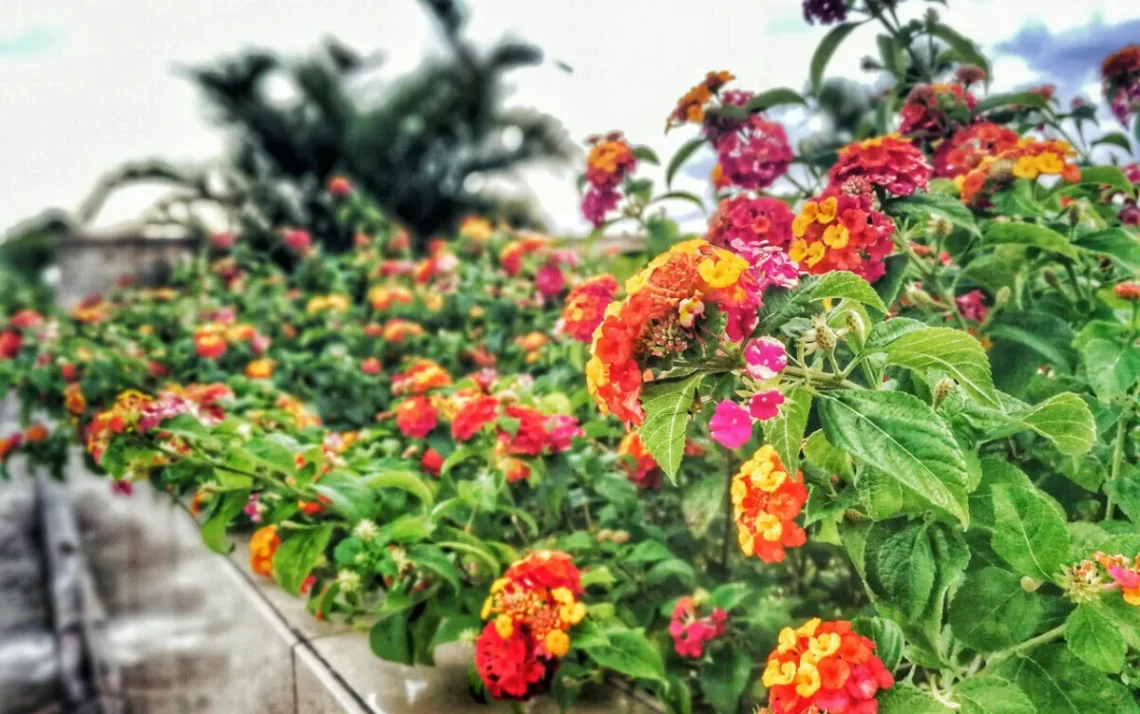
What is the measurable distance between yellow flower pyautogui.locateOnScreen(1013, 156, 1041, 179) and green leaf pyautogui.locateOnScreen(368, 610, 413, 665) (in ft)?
3.10

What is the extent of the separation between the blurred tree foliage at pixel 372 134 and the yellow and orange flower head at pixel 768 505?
13.9ft

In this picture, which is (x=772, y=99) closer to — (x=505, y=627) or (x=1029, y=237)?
(x=1029, y=237)

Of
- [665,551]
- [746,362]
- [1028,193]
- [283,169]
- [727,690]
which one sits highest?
[283,169]

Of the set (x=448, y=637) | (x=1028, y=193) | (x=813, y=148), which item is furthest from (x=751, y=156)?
(x=448, y=637)

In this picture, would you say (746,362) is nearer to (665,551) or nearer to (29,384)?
(665,551)

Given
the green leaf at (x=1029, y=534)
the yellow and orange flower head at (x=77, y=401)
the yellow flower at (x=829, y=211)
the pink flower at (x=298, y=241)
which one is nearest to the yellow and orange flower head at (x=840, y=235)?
the yellow flower at (x=829, y=211)

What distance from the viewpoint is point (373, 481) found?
1242mm

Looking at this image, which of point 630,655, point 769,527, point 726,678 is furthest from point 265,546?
point 769,527

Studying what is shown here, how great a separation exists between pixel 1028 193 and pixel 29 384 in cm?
280

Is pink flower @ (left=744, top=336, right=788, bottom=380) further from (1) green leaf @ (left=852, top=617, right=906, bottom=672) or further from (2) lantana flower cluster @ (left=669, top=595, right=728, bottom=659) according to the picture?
(2) lantana flower cluster @ (left=669, top=595, right=728, bottom=659)

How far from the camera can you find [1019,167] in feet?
3.30

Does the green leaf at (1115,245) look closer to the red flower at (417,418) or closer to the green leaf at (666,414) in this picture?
the green leaf at (666,414)

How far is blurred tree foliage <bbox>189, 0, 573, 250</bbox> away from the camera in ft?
16.5

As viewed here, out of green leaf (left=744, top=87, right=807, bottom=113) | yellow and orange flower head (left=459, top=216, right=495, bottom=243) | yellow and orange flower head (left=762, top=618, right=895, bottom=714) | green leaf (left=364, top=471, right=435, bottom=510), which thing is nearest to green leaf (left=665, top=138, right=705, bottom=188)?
green leaf (left=744, top=87, right=807, bottom=113)
